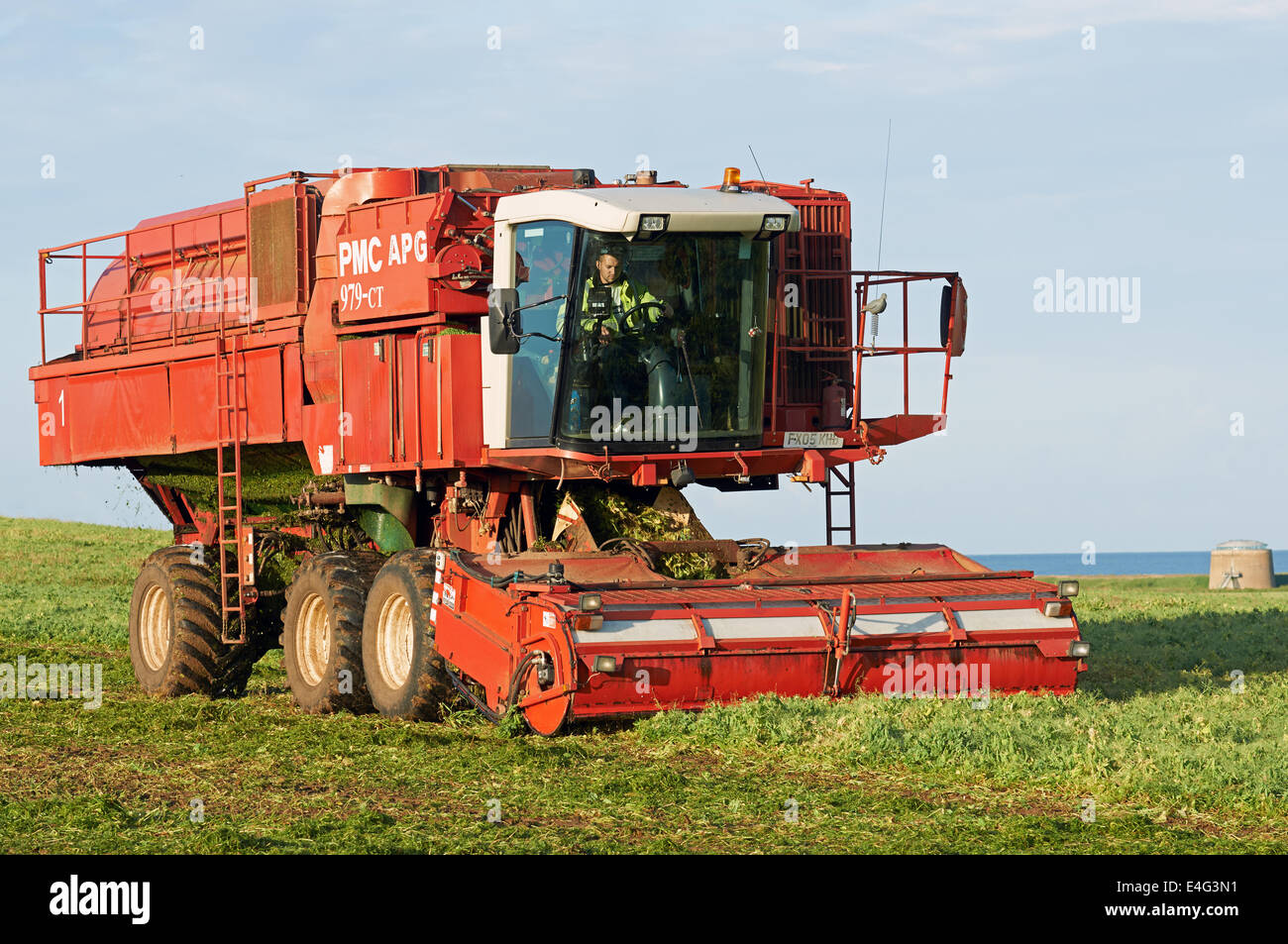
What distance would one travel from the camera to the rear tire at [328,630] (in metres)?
12.9

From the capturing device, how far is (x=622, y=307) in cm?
1170

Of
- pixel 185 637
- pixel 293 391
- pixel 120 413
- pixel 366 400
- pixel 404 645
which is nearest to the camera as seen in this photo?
pixel 404 645

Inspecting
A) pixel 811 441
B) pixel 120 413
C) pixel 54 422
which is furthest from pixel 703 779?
pixel 54 422

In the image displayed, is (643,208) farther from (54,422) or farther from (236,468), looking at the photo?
(54,422)

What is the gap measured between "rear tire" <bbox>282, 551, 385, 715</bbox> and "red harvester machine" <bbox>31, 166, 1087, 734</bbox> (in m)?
0.03

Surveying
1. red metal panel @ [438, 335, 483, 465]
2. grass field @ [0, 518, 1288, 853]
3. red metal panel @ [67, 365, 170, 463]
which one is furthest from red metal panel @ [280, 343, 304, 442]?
grass field @ [0, 518, 1288, 853]

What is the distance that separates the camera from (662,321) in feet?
38.9

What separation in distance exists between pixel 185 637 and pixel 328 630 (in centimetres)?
249
